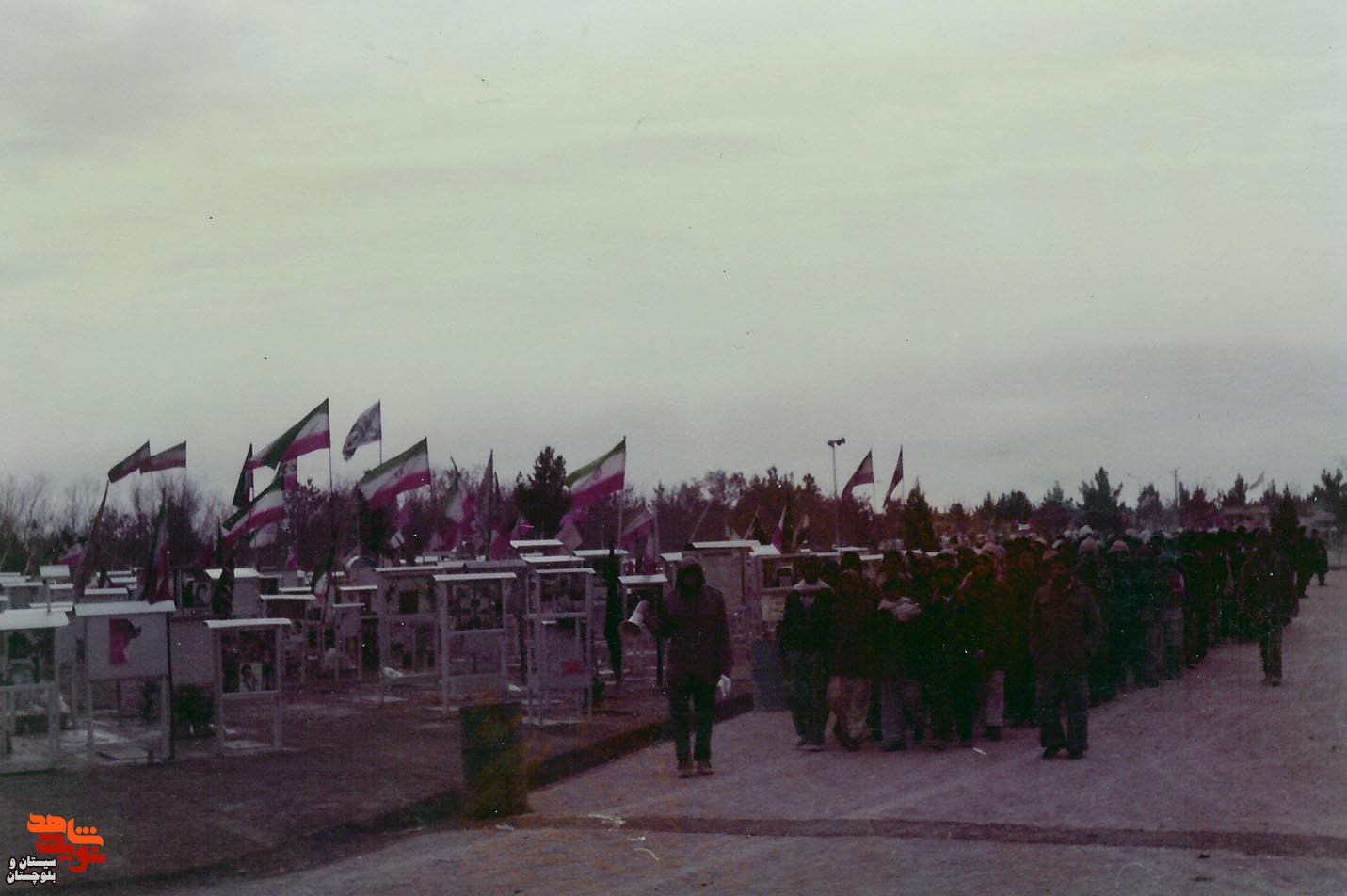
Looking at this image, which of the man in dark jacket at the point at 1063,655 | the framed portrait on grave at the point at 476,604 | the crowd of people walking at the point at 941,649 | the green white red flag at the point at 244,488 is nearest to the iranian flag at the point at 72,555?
the green white red flag at the point at 244,488

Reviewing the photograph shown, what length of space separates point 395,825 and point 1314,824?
22.9 ft

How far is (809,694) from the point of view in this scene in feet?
54.3

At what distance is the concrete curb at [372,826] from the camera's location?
37.2 ft

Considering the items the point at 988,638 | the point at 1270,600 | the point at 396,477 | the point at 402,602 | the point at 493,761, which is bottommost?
the point at 493,761

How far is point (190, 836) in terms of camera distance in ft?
40.9

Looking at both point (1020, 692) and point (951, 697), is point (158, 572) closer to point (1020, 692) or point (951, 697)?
point (951, 697)

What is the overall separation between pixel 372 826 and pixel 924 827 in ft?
15.1

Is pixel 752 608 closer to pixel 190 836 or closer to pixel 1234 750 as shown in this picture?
pixel 1234 750

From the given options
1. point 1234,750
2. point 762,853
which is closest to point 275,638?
point 762,853

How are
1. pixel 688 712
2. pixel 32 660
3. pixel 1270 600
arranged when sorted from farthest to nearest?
pixel 1270 600, pixel 32 660, pixel 688 712

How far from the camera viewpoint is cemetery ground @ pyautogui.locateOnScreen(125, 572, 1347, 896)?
965 cm

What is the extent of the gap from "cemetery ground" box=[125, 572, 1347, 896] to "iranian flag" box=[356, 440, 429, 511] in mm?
10766

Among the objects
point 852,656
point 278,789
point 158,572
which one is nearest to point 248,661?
point 158,572

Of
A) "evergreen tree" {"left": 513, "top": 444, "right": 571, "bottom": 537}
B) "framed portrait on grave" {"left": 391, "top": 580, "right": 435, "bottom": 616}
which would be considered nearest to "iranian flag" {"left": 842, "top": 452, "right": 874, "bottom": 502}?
"framed portrait on grave" {"left": 391, "top": 580, "right": 435, "bottom": 616}
